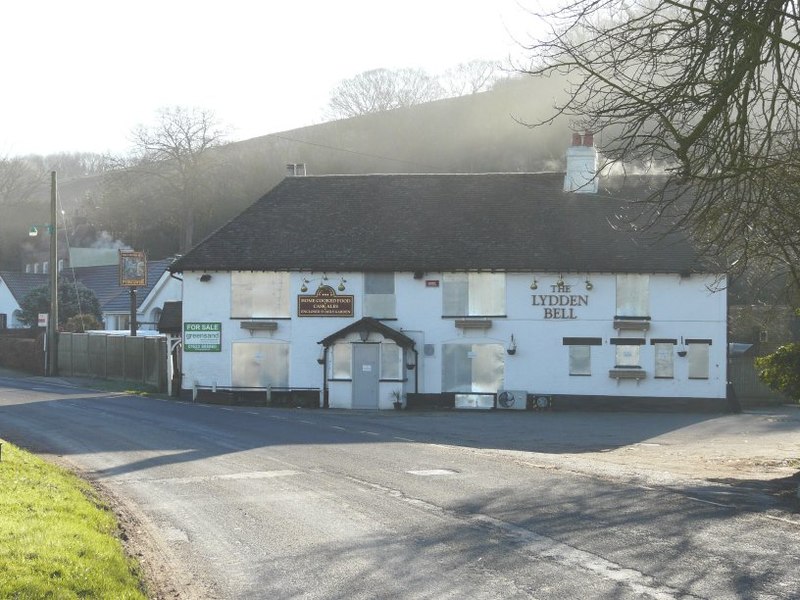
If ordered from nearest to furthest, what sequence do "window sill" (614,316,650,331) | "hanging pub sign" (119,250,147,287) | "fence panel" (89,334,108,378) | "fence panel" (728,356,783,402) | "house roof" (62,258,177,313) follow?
"window sill" (614,316,650,331) → "fence panel" (728,356,783,402) → "hanging pub sign" (119,250,147,287) → "fence panel" (89,334,108,378) → "house roof" (62,258,177,313)

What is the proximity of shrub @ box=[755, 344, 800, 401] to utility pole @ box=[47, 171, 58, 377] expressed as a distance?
3571 cm

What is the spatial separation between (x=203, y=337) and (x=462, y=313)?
942 cm

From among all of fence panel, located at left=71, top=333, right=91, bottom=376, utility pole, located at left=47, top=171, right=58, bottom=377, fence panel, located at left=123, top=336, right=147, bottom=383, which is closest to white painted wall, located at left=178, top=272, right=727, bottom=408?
fence panel, located at left=123, top=336, right=147, bottom=383

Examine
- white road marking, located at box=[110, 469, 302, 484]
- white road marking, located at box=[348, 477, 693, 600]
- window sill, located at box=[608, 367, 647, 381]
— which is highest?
window sill, located at box=[608, 367, 647, 381]

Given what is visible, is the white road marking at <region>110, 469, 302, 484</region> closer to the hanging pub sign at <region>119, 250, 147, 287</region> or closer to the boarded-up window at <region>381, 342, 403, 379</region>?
the boarded-up window at <region>381, 342, 403, 379</region>

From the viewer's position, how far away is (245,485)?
1524 centimetres

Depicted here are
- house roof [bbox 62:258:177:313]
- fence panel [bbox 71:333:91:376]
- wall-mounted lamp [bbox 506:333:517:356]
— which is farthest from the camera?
house roof [bbox 62:258:177:313]

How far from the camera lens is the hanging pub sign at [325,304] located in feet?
120

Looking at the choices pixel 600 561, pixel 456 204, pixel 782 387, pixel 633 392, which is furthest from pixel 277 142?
pixel 600 561

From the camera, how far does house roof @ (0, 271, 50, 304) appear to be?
72.2 meters


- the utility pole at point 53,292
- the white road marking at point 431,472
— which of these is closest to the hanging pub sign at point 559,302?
the white road marking at point 431,472

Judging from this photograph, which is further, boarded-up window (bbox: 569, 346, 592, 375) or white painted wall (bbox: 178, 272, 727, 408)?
boarded-up window (bbox: 569, 346, 592, 375)

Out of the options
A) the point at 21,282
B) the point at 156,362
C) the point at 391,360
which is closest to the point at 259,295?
the point at 391,360

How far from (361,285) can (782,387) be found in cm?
2085
